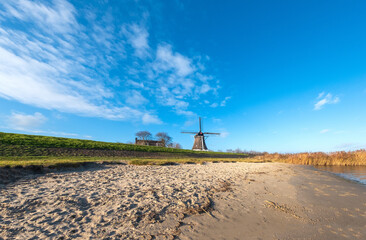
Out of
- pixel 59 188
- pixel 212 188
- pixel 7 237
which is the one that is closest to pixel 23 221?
pixel 7 237

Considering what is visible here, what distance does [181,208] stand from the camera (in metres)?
4.67

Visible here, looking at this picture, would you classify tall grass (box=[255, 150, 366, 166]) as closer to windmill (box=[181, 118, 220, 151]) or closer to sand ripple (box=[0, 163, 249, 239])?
sand ripple (box=[0, 163, 249, 239])

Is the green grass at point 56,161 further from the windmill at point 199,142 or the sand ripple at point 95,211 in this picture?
the windmill at point 199,142

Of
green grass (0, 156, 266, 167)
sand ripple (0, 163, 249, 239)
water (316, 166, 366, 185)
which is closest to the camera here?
sand ripple (0, 163, 249, 239)

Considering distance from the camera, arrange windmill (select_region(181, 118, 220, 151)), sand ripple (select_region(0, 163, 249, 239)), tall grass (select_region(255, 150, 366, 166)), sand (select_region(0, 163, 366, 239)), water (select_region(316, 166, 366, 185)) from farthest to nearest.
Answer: windmill (select_region(181, 118, 220, 151)) → tall grass (select_region(255, 150, 366, 166)) → water (select_region(316, 166, 366, 185)) → sand (select_region(0, 163, 366, 239)) → sand ripple (select_region(0, 163, 249, 239))

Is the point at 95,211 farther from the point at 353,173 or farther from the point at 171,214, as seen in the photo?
the point at 353,173

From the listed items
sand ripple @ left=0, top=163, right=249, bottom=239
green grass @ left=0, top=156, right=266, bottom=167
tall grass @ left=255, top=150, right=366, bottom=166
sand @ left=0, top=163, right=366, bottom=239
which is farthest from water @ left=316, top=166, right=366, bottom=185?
green grass @ left=0, top=156, right=266, bottom=167

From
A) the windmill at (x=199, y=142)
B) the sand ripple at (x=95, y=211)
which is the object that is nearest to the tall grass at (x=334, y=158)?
the sand ripple at (x=95, y=211)

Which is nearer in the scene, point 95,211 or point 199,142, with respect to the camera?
point 95,211

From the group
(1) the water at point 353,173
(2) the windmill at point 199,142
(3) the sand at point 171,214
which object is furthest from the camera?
(2) the windmill at point 199,142

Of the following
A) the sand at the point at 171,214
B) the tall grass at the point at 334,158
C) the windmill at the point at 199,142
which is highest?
the windmill at the point at 199,142

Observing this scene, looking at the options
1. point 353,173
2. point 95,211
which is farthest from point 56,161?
point 353,173

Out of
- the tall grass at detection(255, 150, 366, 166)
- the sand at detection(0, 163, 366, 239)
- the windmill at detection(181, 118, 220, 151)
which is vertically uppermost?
the windmill at detection(181, 118, 220, 151)

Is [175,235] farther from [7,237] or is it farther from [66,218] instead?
[7,237]
